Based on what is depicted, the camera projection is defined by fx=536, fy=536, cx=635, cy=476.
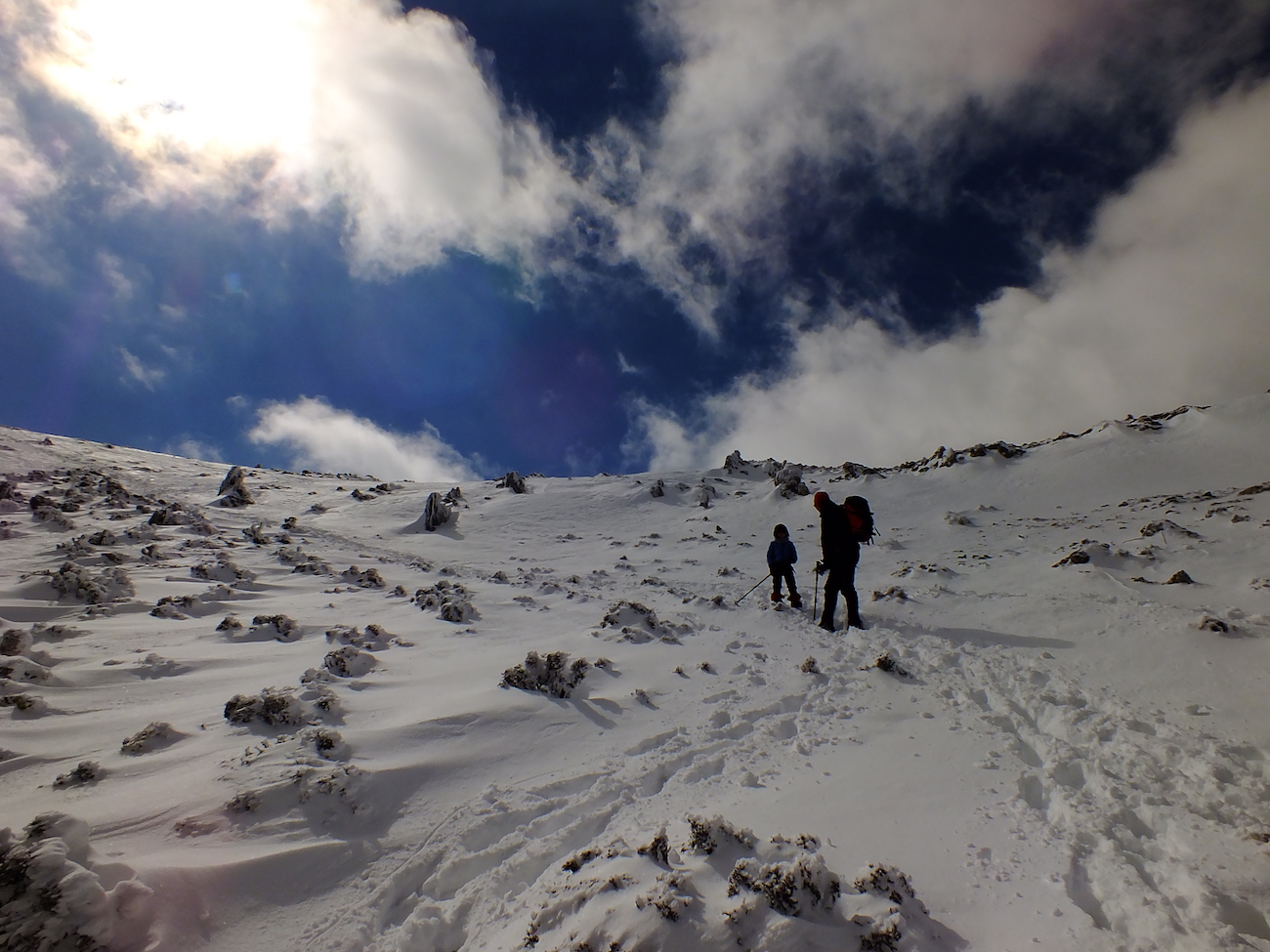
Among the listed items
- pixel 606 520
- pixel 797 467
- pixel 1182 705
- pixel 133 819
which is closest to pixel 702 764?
pixel 133 819

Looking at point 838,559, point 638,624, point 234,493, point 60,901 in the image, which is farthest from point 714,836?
point 234,493

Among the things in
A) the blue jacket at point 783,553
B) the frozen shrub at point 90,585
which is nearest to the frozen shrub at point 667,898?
the blue jacket at point 783,553

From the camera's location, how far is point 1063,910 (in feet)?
8.71

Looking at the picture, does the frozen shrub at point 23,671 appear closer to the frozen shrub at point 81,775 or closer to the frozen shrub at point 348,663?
the frozen shrub at point 81,775

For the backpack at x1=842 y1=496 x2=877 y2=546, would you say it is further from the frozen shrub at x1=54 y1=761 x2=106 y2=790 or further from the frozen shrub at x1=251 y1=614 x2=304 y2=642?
the frozen shrub at x1=54 y1=761 x2=106 y2=790

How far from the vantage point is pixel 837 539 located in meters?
8.98

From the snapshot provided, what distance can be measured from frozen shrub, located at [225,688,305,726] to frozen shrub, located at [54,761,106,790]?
91 cm

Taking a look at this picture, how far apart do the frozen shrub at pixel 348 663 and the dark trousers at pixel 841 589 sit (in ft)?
21.9

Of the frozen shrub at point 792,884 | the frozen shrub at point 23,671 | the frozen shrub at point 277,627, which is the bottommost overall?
the frozen shrub at point 792,884

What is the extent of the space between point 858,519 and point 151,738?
9.28 metres

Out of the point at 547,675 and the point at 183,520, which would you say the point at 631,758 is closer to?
the point at 547,675

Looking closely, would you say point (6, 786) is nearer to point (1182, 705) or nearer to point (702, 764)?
point (702, 764)

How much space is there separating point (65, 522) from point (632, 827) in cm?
1400

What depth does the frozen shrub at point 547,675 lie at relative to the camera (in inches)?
225
